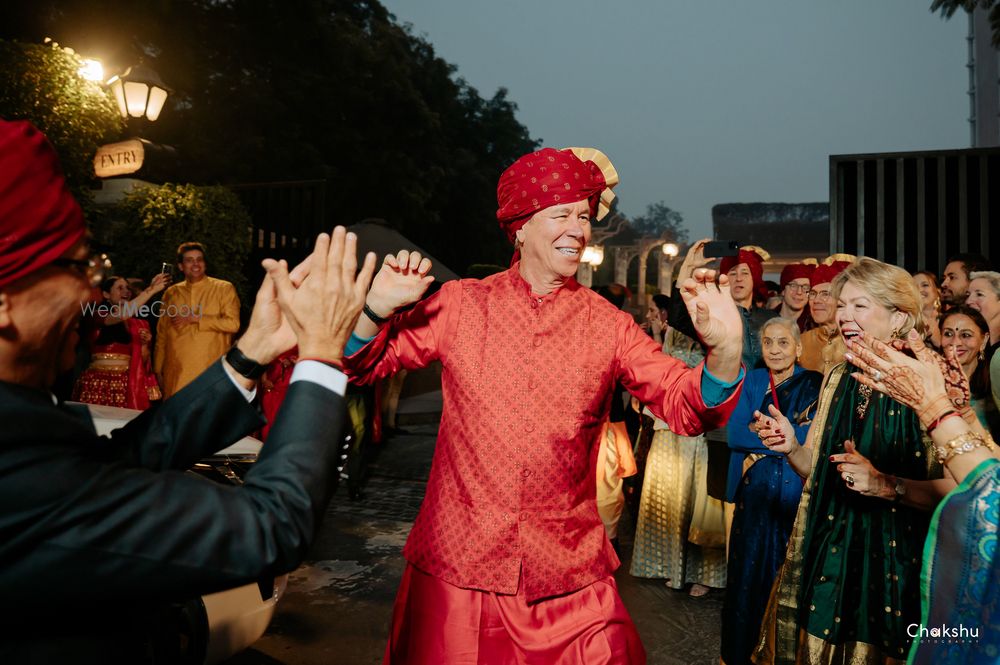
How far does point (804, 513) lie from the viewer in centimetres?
292

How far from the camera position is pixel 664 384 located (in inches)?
90.4

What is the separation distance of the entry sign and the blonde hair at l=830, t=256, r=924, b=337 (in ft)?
26.9

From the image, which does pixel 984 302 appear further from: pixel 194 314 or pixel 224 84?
pixel 224 84

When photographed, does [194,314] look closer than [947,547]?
No

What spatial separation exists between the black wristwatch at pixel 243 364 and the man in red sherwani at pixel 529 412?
2.26 ft

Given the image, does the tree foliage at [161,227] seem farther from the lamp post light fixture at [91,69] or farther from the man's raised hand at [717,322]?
the man's raised hand at [717,322]

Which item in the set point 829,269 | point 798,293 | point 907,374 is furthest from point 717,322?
point 798,293

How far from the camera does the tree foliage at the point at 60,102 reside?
7.43 meters

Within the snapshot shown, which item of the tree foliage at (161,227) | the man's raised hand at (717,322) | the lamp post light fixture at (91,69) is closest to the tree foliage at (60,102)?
the lamp post light fixture at (91,69)

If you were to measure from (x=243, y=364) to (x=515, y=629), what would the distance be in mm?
1188

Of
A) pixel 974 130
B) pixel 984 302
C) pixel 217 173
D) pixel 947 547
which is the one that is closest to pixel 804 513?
Answer: pixel 947 547

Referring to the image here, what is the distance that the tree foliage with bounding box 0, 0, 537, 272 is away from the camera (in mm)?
14641

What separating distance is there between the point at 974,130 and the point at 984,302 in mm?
39004

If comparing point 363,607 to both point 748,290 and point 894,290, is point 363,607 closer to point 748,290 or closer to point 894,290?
point 748,290
